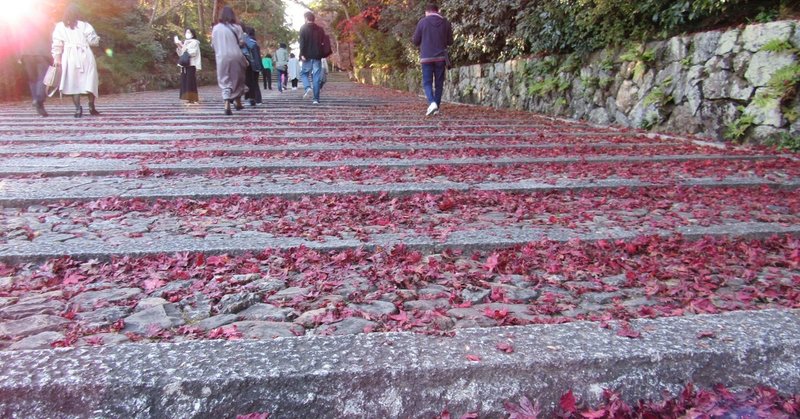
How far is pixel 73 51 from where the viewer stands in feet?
27.4

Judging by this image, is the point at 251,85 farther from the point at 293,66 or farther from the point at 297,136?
the point at 293,66

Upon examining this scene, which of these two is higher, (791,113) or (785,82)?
(785,82)

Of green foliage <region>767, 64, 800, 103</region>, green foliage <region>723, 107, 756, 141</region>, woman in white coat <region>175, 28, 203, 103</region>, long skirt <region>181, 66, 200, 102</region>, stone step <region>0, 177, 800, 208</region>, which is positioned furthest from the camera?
long skirt <region>181, 66, 200, 102</region>

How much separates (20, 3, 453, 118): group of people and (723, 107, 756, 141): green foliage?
484cm

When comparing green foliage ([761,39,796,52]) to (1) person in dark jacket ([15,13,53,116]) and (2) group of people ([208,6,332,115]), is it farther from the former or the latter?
(1) person in dark jacket ([15,13,53,116])

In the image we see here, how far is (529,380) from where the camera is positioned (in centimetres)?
163

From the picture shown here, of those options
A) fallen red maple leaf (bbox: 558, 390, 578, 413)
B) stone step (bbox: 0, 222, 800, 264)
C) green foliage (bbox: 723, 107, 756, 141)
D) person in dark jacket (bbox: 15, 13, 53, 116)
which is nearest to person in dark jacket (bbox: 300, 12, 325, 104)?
person in dark jacket (bbox: 15, 13, 53, 116)

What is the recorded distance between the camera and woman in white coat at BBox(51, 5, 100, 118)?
8.28m

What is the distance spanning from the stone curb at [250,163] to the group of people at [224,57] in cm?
370

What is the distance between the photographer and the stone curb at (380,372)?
1.50m

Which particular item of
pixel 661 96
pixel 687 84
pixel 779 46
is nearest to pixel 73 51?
pixel 661 96

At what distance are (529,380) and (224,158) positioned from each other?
15.1 feet

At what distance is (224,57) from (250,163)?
16.1 ft

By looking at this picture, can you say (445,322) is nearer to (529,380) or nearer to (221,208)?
(529,380)
